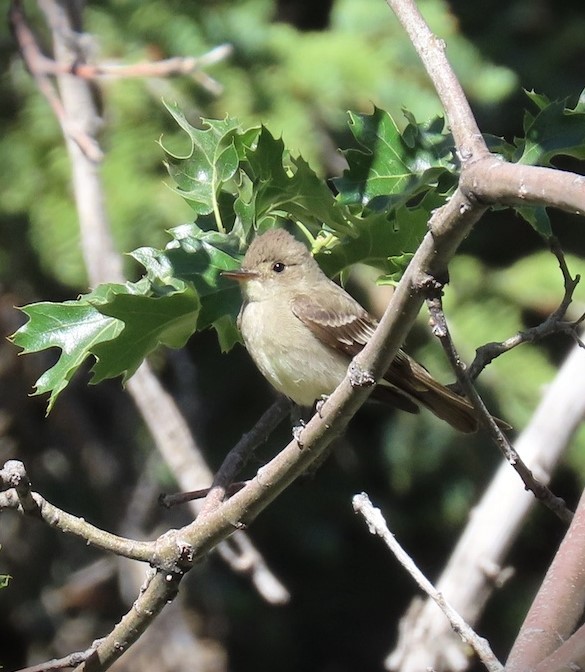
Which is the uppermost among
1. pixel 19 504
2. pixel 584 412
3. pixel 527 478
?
pixel 19 504

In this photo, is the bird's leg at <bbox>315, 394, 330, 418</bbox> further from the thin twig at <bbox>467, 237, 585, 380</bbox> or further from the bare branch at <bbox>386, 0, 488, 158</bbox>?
the bare branch at <bbox>386, 0, 488, 158</bbox>

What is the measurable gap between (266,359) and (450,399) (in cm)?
48

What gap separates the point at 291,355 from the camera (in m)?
2.75

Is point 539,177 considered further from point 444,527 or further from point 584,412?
point 444,527

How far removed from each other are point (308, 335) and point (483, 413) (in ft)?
4.26

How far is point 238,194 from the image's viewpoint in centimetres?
199

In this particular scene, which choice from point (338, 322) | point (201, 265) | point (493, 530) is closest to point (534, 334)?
point (201, 265)

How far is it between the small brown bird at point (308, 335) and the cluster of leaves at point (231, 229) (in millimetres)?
570

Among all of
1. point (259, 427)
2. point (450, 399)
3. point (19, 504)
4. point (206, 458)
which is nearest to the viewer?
point (19, 504)

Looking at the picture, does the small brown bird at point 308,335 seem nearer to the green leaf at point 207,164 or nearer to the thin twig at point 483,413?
the green leaf at point 207,164

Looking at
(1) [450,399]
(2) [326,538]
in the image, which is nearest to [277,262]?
(1) [450,399]

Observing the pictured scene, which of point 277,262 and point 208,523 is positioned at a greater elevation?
point 208,523

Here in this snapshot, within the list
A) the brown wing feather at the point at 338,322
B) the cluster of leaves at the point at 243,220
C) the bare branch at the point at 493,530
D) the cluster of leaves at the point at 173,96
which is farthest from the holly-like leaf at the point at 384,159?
the cluster of leaves at the point at 173,96

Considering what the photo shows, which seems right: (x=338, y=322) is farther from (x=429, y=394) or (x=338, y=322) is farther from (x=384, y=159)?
(x=384, y=159)
